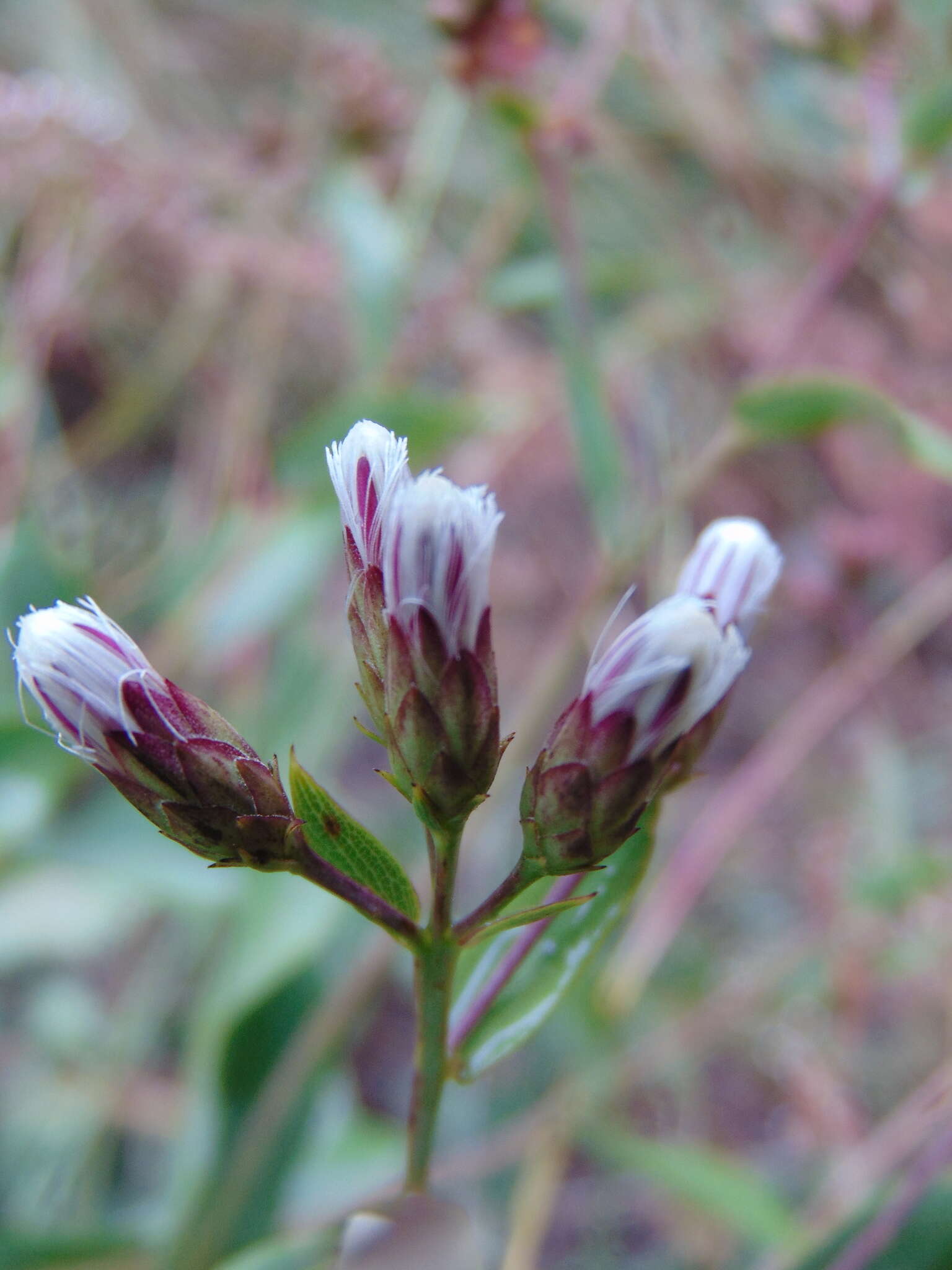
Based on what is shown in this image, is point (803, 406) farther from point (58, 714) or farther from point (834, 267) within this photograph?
point (58, 714)

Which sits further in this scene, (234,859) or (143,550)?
(143,550)

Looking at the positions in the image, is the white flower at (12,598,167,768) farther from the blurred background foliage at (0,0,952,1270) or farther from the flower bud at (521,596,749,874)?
the blurred background foliage at (0,0,952,1270)

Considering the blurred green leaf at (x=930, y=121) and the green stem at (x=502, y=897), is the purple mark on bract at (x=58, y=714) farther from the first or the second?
the blurred green leaf at (x=930, y=121)

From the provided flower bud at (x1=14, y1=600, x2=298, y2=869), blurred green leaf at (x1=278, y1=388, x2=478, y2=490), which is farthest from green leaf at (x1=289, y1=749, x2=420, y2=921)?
blurred green leaf at (x1=278, y1=388, x2=478, y2=490)

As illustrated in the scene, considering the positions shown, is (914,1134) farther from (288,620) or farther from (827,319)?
(827,319)

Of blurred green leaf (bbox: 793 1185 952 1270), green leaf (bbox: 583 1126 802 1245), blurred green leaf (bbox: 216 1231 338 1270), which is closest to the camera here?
blurred green leaf (bbox: 216 1231 338 1270)

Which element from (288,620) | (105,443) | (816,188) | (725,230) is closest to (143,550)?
(105,443)

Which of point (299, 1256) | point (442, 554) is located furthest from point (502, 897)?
point (299, 1256)
